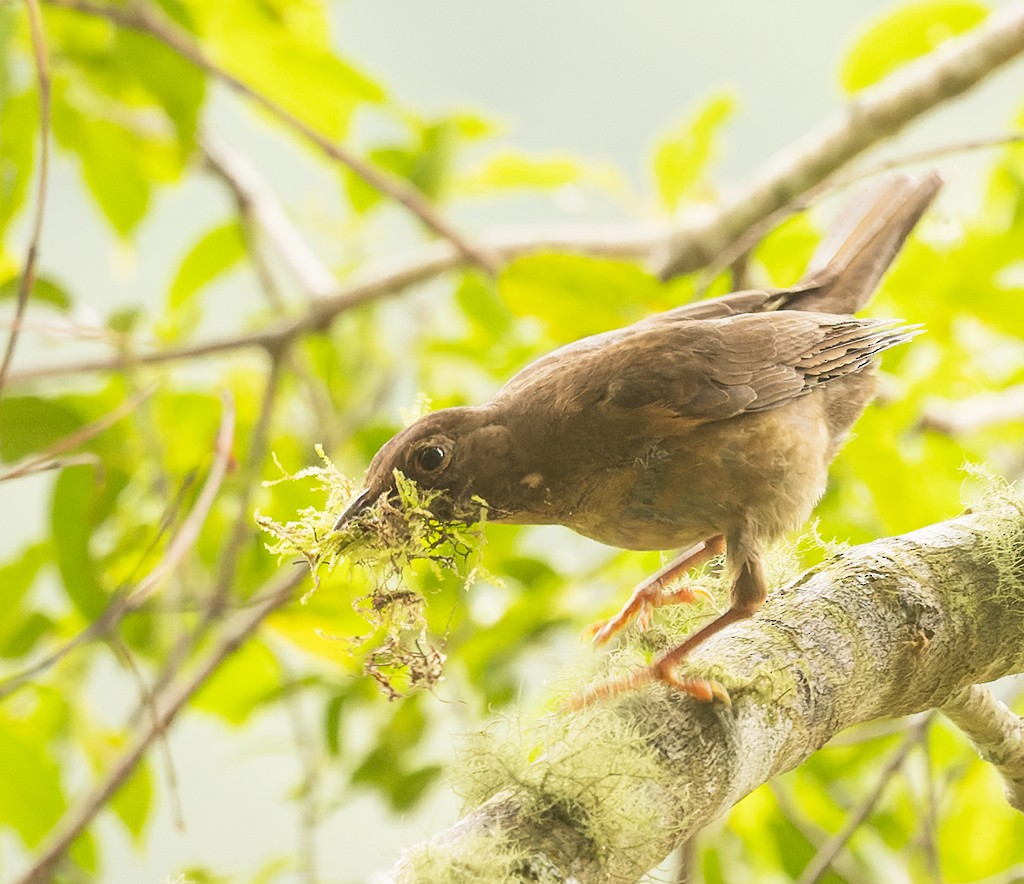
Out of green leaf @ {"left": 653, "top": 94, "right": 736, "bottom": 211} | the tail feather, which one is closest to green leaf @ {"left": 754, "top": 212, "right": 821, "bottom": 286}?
green leaf @ {"left": 653, "top": 94, "right": 736, "bottom": 211}

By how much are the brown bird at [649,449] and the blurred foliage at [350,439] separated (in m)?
0.53

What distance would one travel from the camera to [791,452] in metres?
2.19

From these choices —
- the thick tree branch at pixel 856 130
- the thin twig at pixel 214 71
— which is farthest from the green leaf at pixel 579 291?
the thick tree branch at pixel 856 130

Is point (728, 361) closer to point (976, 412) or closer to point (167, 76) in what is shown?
point (167, 76)

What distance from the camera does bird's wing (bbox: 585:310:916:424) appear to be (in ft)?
6.81

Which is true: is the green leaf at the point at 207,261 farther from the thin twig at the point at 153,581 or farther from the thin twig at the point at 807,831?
the thin twig at the point at 807,831

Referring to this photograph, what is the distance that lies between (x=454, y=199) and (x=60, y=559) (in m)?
2.05

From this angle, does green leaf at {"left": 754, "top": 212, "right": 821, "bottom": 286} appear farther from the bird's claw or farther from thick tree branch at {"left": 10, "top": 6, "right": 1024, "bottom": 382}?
the bird's claw

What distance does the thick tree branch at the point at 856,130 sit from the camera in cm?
301

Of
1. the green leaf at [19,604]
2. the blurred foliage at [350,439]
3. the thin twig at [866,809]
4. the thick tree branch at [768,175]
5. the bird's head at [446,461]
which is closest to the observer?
the bird's head at [446,461]

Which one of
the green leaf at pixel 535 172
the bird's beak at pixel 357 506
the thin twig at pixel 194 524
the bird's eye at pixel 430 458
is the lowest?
the thin twig at pixel 194 524

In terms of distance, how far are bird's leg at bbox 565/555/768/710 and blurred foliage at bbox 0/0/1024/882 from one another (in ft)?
2.90

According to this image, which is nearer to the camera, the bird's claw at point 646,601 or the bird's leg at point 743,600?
the bird's leg at point 743,600

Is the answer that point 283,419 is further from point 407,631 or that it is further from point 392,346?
point 407,631
